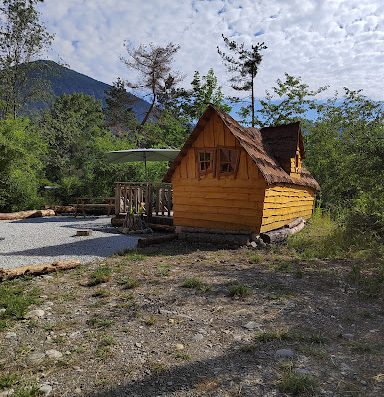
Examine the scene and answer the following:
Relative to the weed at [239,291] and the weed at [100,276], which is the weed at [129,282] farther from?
the weed at [239,291]

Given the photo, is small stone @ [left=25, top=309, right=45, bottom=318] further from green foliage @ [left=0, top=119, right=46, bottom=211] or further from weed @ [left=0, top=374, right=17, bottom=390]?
green foliage @ [left=0, top=119, right=46, bottom=211]

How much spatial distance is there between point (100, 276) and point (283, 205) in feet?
28.0

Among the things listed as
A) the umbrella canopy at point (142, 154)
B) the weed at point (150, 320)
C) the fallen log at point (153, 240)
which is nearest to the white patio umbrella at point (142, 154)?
the umbrella canopy at point (142, 154)

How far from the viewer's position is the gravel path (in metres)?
8.49

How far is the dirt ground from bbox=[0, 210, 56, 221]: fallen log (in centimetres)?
1197

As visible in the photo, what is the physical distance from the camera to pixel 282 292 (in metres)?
5.99

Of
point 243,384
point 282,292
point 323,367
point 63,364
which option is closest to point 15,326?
point 63,364

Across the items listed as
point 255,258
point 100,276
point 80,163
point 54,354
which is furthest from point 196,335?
point 80,163

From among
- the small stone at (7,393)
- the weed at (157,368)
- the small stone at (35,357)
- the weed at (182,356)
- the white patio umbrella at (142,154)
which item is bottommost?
the weed at (182,356)

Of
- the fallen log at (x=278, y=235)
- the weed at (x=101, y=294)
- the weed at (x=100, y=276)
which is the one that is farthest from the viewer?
the fallen log at (x=278, y=235)

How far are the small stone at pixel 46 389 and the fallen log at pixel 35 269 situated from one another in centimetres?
387

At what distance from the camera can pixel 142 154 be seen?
583 inches

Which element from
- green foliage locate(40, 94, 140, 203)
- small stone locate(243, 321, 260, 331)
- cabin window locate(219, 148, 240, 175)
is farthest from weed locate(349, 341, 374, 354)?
green foliage locate(40, 94, 140, 203)

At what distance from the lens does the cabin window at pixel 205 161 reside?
11.7m
